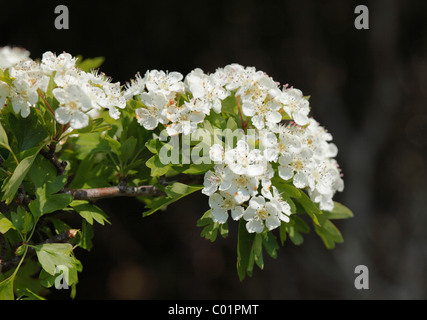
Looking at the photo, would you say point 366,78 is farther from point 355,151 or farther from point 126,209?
point 126,209

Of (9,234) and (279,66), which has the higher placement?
(279,66)

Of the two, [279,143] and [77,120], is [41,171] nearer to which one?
[77,120]

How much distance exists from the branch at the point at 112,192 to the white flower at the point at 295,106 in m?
0.35

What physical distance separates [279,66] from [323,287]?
1537mm

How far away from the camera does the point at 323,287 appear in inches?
123

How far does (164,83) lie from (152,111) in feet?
0.23

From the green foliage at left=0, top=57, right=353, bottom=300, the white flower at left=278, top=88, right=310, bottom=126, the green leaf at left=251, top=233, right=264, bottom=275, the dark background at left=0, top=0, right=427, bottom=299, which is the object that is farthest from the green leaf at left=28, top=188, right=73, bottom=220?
the dark background at left=0, top=0, right=427, bottom=299

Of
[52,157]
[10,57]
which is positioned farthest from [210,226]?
[10,57]

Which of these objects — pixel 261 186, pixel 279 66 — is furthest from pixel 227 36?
pixel 261 186

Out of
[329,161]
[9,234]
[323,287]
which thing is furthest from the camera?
[323,287]

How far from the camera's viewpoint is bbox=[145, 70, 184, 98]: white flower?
1.07m

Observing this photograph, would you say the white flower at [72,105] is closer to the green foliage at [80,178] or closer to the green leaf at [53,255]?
the green foliage at [80,178]

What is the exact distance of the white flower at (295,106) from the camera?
3.52 feet

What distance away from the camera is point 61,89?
3.09ft
